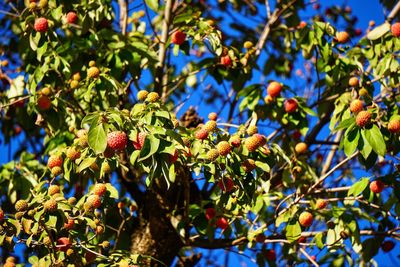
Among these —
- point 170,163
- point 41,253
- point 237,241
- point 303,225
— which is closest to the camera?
point 170,163

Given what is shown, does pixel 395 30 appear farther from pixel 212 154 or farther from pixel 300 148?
pixel 212 154

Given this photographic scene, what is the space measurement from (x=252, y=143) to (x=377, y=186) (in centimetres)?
82

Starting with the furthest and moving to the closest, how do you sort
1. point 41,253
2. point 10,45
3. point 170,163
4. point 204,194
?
point 10,45 → point 204,194 → point 41,253 → point 170,163

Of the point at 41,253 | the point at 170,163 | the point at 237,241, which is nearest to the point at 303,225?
the point at 237,241

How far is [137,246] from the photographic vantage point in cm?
356

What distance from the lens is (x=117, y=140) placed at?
7.32 ft

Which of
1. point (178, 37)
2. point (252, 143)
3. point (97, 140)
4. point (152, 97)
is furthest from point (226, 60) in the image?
point (97, 140)

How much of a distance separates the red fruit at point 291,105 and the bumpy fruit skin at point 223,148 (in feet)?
3.86

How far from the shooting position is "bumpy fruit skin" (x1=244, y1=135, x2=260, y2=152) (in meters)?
2.59

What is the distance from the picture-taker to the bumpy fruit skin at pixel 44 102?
10.6 feet

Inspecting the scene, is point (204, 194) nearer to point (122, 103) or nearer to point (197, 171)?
point (122, 103)

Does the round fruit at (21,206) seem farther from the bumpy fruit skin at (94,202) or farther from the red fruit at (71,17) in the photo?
the red fruit at (71,17)

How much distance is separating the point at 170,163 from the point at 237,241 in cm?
126

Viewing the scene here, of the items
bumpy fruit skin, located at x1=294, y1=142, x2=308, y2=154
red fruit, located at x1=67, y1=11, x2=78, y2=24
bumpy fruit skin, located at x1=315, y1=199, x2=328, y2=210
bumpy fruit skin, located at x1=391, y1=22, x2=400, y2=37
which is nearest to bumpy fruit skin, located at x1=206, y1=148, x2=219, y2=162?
bumpy fruit skin, located at x1=315, y1=199, x2=328, y2=210
